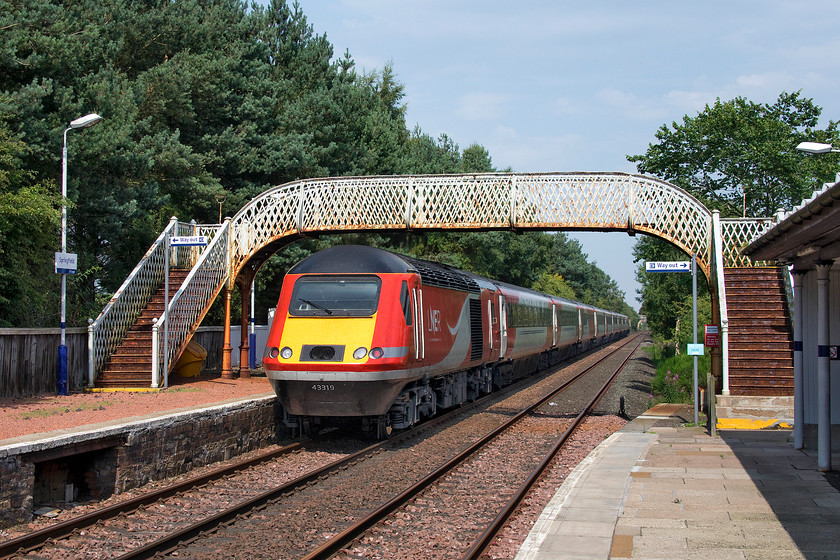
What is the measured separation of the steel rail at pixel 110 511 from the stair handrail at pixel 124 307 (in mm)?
7194

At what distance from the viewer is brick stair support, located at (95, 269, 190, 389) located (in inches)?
694

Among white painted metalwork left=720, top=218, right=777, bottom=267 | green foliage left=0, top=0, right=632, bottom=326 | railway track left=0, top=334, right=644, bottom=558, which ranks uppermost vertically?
green foliage left=0, top=0, right=632, bottom=326

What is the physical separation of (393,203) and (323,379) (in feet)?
32.6

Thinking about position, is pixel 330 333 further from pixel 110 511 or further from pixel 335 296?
pixel 110 511

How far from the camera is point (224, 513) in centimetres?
830

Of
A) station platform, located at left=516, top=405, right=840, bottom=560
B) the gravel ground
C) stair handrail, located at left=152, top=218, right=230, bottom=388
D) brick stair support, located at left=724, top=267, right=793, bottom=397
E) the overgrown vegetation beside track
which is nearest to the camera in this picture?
station platform, located at left=516, top=405, right=840, bottom=560

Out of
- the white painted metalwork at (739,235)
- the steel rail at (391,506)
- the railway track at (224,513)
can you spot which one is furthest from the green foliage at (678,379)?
the railway track at (224,513)

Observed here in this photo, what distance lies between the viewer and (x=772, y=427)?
49.8 feet

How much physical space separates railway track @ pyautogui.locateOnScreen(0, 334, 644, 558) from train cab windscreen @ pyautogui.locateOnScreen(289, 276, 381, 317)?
2.18 meters

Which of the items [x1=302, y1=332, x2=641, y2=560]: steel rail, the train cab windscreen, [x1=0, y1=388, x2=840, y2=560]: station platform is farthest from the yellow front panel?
[x1=0, y1=388, x2=840, y2=560]: station platform

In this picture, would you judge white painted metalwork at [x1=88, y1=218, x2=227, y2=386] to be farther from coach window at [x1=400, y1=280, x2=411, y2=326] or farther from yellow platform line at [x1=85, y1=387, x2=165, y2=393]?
coach window at [x1=400, y1=280, x2=411, y2=326]

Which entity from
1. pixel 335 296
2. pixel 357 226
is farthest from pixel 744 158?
pixel 335 296

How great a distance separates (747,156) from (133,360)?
2301 cm

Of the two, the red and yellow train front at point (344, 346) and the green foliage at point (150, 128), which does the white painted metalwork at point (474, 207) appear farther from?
the red and yellow train front at point (344, 346)
